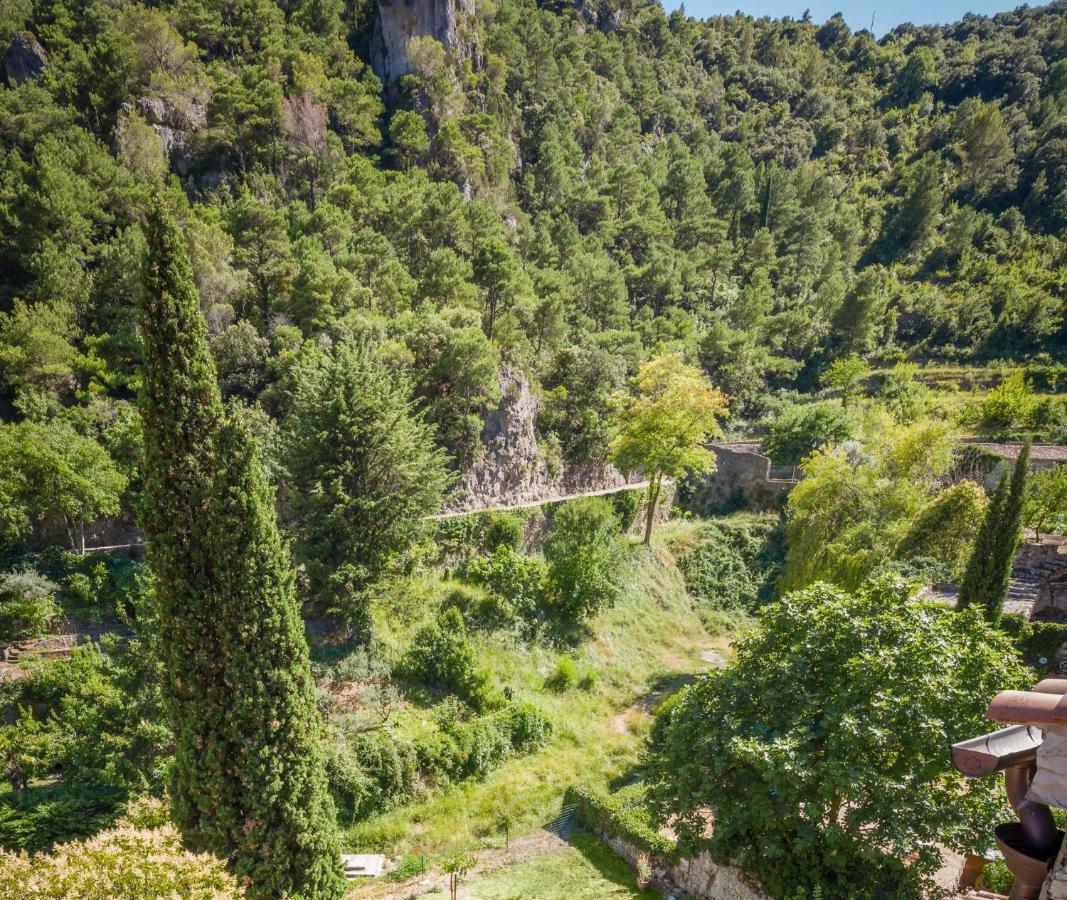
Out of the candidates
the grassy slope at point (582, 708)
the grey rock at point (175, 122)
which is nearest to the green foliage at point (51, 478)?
the grassy slope at point (582, 708)

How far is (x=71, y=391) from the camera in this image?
2409 cm

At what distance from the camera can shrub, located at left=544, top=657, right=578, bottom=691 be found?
68.5ft

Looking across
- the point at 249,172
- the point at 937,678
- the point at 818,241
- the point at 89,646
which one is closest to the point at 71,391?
the point at 89,646

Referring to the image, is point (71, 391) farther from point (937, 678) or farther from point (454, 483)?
point (937, 678)

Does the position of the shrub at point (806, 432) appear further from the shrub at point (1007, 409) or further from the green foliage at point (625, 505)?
the shrub at point (1007, 409)

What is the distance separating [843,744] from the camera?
8500mm

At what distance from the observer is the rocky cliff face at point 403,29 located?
168ft

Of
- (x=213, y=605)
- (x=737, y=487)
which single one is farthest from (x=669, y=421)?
(x=213, y=605)

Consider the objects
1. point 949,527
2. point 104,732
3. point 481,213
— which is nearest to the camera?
point 104,732

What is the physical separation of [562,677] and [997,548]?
14.7 meters

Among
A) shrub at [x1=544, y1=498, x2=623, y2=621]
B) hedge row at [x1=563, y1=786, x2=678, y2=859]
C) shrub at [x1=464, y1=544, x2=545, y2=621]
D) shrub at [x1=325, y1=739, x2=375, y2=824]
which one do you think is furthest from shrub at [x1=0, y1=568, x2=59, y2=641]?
hedge row at [x1=563, y1=786, x2=678, y2=859]

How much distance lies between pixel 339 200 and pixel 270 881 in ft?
120

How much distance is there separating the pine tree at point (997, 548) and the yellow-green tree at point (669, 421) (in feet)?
34.9

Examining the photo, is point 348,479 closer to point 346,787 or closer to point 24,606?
point 346,787
